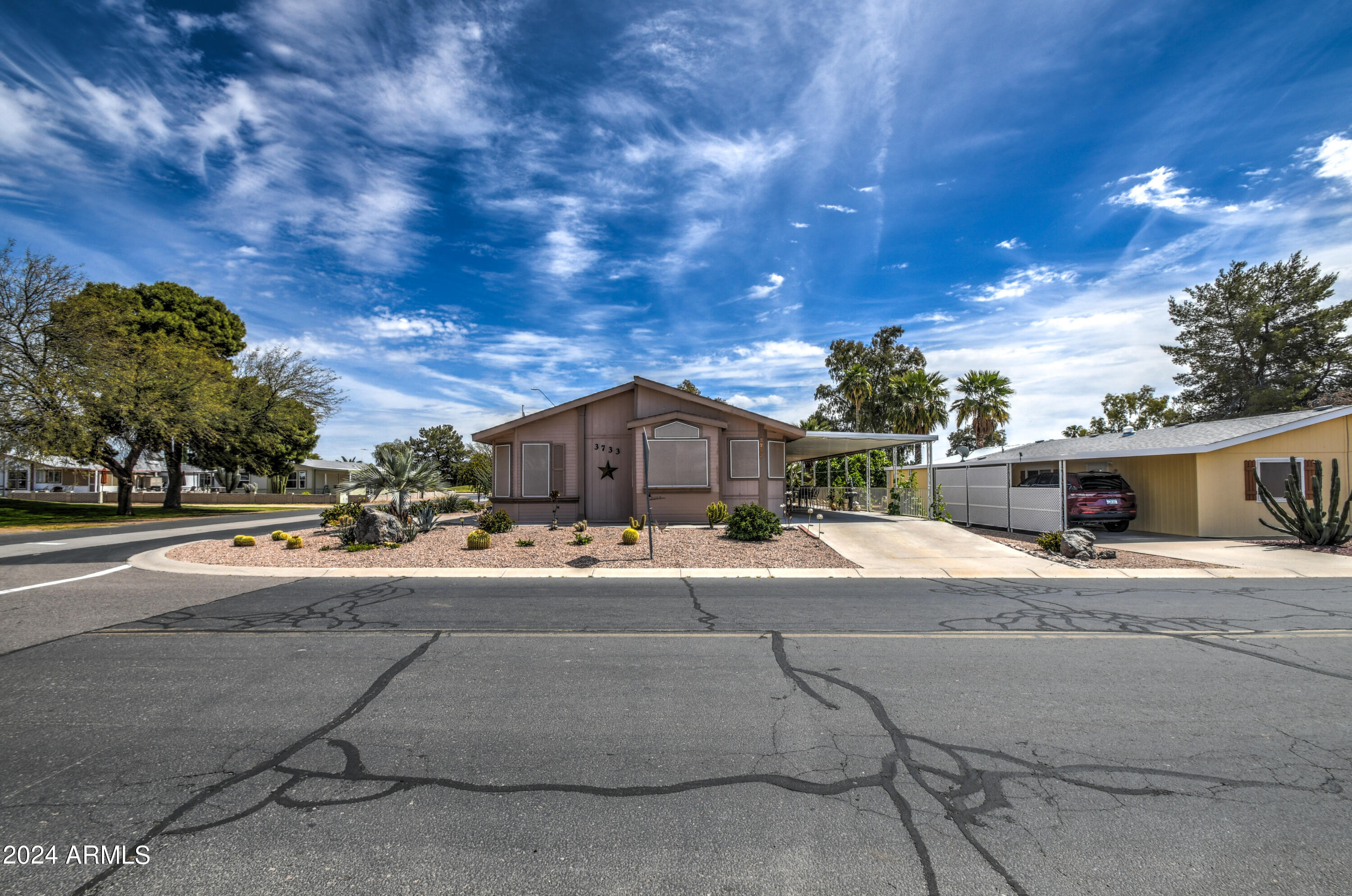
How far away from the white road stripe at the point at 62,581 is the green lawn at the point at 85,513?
14.9m

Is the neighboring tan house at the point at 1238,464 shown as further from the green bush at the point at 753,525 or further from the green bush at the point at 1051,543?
the green bush at the point at 753,525

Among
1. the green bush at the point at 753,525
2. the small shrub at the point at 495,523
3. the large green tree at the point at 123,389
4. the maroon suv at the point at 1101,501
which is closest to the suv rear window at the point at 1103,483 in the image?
the maroon suv at the point at 1101,501

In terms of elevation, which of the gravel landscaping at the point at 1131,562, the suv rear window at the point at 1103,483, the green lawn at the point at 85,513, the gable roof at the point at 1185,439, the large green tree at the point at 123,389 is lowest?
the gravel landscaping at the point at 1131,562

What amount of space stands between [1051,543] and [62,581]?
20578mm

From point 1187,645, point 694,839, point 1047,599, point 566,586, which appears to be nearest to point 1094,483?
point 1047,599

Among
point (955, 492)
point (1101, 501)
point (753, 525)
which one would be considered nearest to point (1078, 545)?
point (1101, 501)

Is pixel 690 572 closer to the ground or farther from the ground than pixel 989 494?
closer to the ground

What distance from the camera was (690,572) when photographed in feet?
40.9

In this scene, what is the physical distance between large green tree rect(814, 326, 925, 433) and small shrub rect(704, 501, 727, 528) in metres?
29.3

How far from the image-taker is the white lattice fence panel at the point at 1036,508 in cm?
1780

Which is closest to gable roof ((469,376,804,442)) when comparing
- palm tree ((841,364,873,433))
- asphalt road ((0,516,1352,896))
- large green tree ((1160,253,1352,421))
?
asphalt road ((0,516,1352,896))

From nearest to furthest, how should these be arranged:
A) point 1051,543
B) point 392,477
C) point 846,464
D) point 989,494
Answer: point 1051,543
point 392,477
point 989,494
point 846,464

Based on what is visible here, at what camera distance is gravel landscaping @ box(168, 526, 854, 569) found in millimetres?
Result: 13312

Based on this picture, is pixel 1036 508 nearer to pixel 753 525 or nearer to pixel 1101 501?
pixel 1101 501
